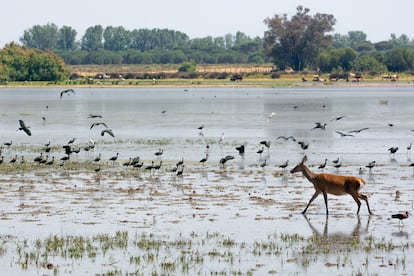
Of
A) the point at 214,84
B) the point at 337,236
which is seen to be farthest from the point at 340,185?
the point at 214,84

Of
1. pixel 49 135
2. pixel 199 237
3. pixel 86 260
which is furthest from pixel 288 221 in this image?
pixel 49 135

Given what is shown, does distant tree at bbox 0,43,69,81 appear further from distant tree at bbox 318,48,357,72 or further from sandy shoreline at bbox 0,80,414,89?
distant tree at bbox 318,48,357,72

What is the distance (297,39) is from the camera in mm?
143625

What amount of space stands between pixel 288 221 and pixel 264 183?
5.67 m

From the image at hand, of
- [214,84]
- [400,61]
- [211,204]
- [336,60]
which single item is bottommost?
[214,84]

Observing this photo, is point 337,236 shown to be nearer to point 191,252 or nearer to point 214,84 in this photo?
point 191,252

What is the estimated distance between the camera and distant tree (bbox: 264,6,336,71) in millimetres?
143625

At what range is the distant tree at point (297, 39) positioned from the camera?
471 feet

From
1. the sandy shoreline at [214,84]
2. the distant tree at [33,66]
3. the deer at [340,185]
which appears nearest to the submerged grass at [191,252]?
the deer at [340,185]

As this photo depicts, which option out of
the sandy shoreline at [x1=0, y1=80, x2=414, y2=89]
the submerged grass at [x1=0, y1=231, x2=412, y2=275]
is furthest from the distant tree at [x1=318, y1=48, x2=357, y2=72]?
the submerged grass at [x1=0, y1=231, x2=412, y2=275]

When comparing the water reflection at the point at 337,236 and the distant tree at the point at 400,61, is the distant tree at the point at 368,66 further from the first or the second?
the water reflection at the point at 337,236

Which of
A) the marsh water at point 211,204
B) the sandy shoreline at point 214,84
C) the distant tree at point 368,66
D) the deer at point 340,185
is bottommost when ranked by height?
the sandy shoreline at point 214,84

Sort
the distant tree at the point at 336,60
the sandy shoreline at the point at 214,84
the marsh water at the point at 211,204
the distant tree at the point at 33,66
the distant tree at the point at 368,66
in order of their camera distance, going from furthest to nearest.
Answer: the distant tree at the point at 336,60 → the distant tree at the point at 368,66 → the distant tree at the point at 33,66 → the sandy shoreline at the point at 214,84 → the marsh water at the point at 211,204

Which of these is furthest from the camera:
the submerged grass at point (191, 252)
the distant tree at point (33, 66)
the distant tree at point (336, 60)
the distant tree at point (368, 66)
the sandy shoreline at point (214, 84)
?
the distant tree at point (336, 60)
